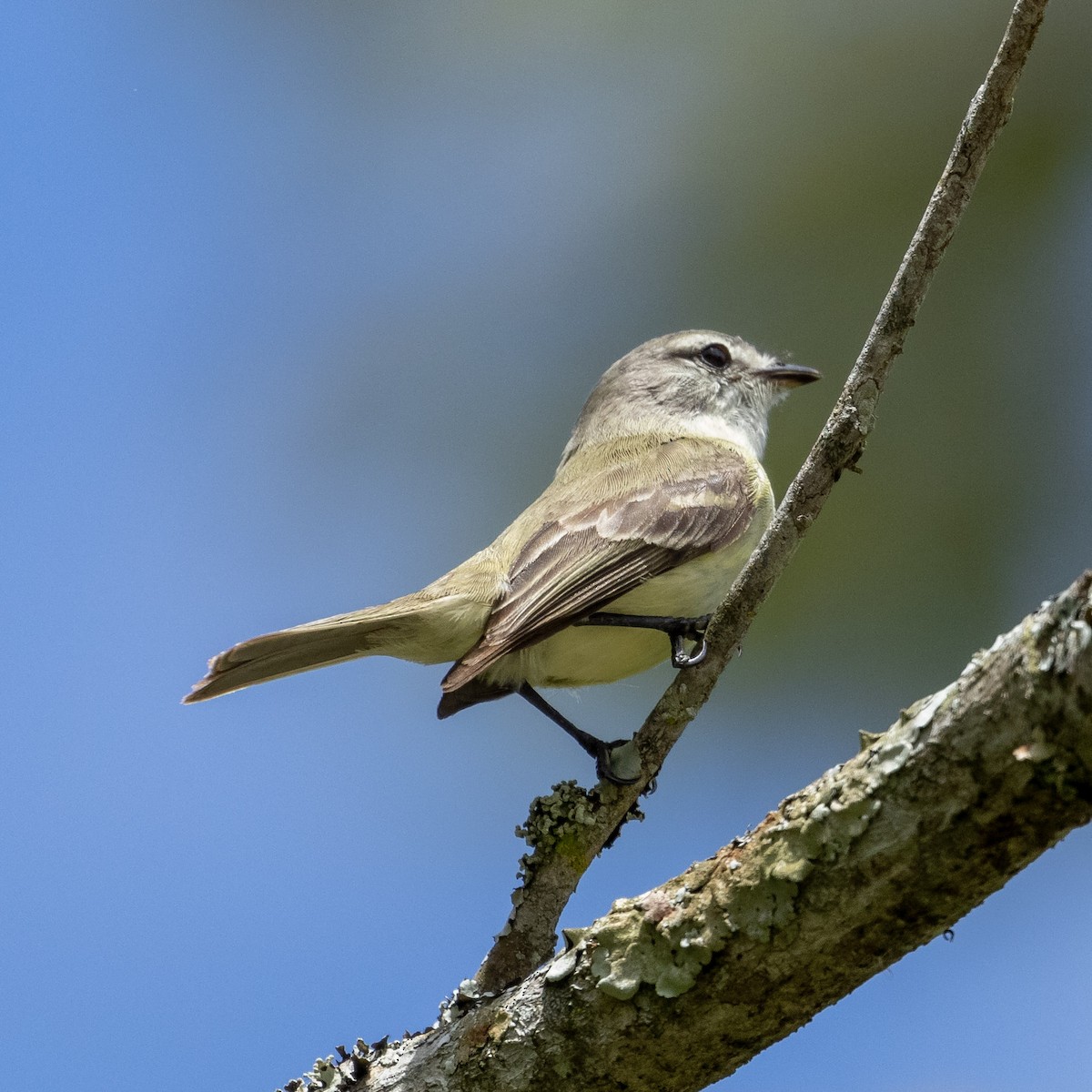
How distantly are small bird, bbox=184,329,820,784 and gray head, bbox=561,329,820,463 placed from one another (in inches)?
19.4

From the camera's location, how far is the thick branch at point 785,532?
2.80 m

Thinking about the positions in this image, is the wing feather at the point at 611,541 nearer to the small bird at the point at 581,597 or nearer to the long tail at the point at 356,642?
the small bird at the point at 581,597

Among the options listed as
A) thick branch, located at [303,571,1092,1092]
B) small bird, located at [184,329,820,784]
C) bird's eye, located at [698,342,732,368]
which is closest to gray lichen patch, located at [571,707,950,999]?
thick branch, located at [303,571,1092,1092]

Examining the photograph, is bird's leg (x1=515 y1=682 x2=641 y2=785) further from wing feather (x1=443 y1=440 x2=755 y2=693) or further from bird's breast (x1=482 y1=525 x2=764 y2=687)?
wing feather (x1=443 y1=440 x2=755 y2=693)

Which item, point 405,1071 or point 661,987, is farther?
point 405,1071

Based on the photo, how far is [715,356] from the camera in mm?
5996

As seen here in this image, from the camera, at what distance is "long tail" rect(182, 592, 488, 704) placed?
4082 mm

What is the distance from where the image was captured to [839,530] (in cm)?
533

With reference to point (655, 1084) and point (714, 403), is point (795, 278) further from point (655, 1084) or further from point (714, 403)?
point (655, 1084)

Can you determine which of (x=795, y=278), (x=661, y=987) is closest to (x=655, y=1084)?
(x=661, y=987)

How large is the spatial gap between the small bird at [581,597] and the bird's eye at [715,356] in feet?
2.46

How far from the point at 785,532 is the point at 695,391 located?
2.79 metres

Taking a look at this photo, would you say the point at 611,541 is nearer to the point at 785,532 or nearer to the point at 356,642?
the point at 356,642

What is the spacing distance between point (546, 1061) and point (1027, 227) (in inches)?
160
